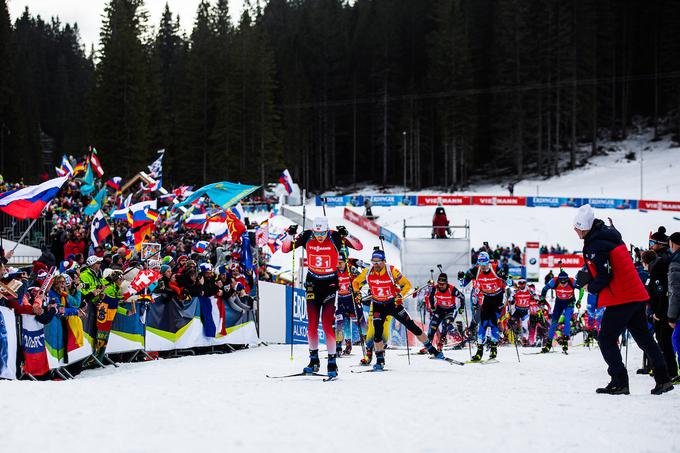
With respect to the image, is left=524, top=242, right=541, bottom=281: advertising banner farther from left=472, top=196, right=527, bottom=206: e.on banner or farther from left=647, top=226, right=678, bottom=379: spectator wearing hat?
left=647, top=226, right=678, bottom=379: spectator wearing hat

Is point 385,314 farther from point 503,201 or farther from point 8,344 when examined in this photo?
point 503,201

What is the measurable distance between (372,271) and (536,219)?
40.6 metres

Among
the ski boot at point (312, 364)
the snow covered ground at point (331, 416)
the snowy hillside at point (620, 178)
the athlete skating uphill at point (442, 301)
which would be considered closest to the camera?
the snow covered ground at point (331, 416)

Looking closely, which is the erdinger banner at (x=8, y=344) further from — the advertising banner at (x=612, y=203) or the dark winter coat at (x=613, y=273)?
the advertising banner at (x=612, y=203)

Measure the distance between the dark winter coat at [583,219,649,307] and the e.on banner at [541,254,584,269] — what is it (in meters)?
33.4

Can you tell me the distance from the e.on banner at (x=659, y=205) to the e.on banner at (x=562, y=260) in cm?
1425

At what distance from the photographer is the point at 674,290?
9461mm

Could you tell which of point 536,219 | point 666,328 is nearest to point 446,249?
point 536,219

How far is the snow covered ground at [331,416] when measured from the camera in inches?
231

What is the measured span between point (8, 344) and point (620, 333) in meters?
7.52

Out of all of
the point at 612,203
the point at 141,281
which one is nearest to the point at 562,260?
the point at 612,203

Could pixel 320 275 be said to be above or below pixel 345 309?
above

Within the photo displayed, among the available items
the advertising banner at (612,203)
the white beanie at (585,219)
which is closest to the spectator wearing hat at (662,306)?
the white beanie at (585,219)

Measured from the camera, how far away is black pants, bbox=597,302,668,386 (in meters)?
8.66
